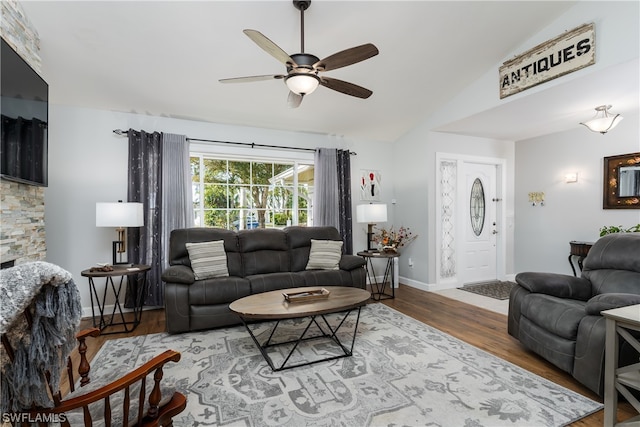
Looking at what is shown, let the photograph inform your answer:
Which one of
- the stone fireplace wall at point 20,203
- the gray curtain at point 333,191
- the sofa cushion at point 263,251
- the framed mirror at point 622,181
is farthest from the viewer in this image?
the gray curtain at point 333,191

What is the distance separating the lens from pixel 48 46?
279 cm

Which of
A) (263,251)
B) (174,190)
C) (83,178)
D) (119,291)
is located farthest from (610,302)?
(83,178)

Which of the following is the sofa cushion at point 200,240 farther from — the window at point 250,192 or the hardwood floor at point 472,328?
the hardwood floor at point 472,328

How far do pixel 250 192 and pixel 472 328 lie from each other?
3.33m

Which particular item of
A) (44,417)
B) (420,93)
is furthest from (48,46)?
(420,93)

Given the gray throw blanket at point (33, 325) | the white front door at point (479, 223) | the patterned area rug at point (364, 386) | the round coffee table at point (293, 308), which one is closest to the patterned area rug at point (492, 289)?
the white front door at point (479, 223)

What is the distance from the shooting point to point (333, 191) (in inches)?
194

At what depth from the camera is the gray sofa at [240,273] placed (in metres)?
3.16

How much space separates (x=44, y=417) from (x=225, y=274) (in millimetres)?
2632

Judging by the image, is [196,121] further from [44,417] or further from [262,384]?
[44,417]

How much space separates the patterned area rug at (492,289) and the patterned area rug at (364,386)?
211 centimetres

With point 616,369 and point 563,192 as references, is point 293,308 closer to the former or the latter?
point 616,369

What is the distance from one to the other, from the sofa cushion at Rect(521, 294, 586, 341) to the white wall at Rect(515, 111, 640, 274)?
276 centimetres

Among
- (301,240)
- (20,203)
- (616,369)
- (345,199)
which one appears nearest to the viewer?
(616,369)
